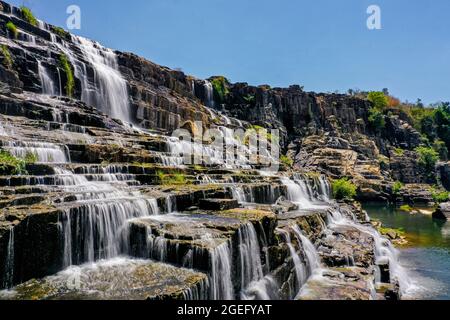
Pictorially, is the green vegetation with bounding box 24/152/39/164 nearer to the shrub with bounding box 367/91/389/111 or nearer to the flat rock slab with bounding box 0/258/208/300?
the flat rock slab with bounding box 0/258/208/300

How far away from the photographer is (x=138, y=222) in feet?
31.3

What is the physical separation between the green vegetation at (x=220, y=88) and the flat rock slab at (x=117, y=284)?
5006 centimetres

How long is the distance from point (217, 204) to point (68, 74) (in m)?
23.1

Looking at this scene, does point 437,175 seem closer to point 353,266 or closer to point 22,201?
Answer: point 353,266

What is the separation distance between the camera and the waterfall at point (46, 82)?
26188 millimetres

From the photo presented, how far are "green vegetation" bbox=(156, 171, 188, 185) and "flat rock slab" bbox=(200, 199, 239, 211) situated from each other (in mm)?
3040

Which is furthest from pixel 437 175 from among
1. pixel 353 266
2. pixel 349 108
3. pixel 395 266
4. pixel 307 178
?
pixel 353 266

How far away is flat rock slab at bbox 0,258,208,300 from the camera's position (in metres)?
6.55

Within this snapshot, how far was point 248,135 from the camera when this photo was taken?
41.8 metres

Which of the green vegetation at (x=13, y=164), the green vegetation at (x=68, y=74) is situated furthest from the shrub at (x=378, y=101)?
the green vegetation at (x=13, y=164)

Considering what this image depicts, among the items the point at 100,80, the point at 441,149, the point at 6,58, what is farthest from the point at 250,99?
the point at 441,149

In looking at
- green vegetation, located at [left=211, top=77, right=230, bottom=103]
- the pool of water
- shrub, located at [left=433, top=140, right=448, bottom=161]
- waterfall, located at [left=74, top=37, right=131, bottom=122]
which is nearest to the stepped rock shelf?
the pool of water

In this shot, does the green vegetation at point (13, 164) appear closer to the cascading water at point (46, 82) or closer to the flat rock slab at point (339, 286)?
the flat rock slab at point (339, 286)

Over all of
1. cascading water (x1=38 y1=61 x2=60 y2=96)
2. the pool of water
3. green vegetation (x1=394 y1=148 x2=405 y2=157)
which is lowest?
the pool of water
